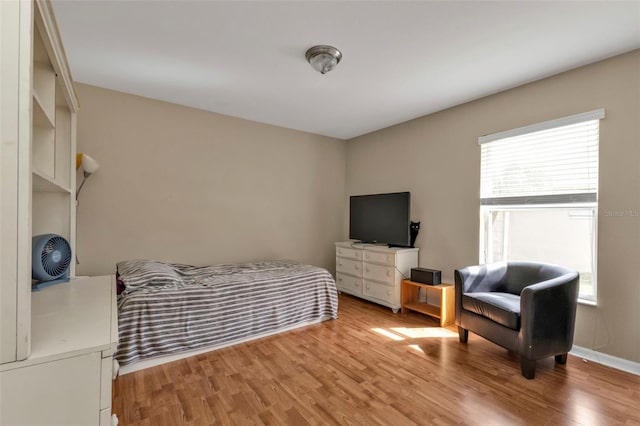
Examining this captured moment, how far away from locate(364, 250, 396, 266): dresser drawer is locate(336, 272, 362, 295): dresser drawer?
1.18ft

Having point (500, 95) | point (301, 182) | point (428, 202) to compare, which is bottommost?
point (428, 202)

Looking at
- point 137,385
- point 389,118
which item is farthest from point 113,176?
point 389,118

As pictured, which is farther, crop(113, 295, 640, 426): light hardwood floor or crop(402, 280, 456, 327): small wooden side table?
crop(402, 280, 456, 327): small wooden side table

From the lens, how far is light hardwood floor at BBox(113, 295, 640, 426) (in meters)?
1.72

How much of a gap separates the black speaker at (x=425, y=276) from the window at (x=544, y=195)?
0.51m

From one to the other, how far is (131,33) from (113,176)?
1.60 meters

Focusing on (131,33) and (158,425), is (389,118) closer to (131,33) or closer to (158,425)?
(131,33)

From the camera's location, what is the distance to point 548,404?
183cm

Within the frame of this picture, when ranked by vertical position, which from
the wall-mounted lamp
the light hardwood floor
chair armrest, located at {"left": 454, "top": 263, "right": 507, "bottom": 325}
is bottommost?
the light hardwood floor

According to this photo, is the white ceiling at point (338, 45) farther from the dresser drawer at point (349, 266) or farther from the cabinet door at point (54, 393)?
the dresser drawer at point (349, 266)

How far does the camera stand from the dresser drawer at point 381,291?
356cm

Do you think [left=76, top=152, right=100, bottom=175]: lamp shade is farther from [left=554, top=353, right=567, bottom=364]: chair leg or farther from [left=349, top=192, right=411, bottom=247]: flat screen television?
[left=554, top=353, right=567, bottom=364]: chair leg

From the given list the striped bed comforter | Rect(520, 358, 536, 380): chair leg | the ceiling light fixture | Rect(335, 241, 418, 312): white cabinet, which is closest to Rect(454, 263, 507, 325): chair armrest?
Rect(520, 358, 536, 380): chair leg

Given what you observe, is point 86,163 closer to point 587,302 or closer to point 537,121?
point 537,121
